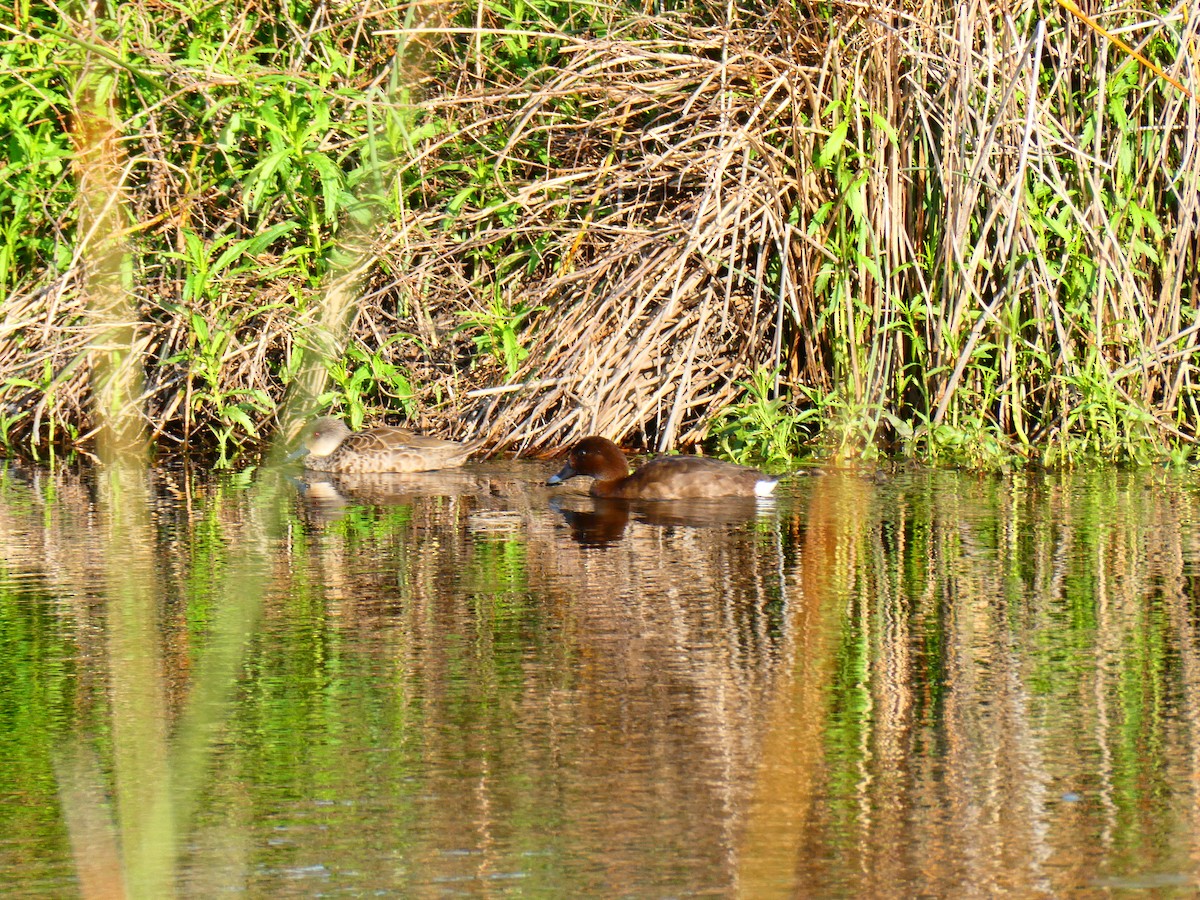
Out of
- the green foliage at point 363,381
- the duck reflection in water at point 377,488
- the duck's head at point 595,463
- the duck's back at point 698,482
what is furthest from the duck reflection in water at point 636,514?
the green foliage at point 363,381

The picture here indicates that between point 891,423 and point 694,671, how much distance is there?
13.7ft

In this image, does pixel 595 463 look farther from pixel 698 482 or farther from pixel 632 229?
pixel 632 229

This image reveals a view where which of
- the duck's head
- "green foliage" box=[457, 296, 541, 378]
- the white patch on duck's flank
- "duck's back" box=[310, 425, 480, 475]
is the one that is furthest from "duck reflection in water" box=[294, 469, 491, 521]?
the white patch on duck's flank

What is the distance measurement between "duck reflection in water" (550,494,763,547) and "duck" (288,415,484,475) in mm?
1019

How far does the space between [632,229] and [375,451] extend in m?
1.73

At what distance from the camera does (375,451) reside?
8.60 m

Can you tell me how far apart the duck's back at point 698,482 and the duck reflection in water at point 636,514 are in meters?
0.04

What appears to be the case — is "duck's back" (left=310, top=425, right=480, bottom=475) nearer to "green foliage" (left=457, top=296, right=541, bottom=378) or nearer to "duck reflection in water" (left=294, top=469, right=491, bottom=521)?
"duck reflection in water" (left=294, top=469, right=491, bottom=521)

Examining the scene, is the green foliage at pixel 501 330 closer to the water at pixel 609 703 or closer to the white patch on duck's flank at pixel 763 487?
Result: the white patch on duck's flank at pixel 763 487

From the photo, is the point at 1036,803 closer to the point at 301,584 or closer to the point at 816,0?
the point at 301,584

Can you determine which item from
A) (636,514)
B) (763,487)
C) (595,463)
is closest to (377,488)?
(595,463)

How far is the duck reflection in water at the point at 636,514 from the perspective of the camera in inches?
272

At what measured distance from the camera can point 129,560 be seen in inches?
247

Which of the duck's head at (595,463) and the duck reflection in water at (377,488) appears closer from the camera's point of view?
the duck reflection in water at (377,488)
